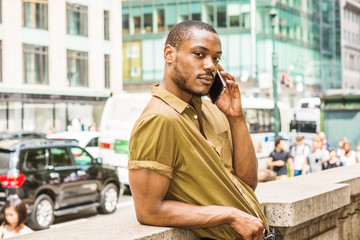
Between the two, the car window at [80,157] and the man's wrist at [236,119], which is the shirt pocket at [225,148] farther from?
the car window at [80,157]

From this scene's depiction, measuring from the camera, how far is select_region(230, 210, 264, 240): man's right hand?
2.35m

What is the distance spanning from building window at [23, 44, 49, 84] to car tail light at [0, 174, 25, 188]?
30.1m

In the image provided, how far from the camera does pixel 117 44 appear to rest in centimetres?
4753

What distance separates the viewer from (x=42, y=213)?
1138 centimetres

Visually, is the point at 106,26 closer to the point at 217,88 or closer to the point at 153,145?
the point at 217,88

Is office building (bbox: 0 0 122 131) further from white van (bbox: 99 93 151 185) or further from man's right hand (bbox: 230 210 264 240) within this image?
man's right hand (bbox: 230 210 264 240)

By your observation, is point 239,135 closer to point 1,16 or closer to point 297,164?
point 297,164

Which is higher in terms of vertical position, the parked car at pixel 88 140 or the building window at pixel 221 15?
the building window at pixel 221 15

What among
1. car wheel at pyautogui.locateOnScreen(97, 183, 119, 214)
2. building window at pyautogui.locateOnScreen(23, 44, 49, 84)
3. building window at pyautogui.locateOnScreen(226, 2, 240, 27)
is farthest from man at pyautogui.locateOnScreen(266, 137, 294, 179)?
building window at pyautogui.locateOnScreen(226, 2, 240, 27)

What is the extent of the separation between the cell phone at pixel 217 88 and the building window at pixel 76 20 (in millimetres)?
41842

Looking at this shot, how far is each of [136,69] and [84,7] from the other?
9.19m

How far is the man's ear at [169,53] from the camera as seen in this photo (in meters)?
2.44

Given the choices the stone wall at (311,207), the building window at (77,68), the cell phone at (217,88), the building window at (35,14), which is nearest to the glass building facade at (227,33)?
the building window at (77,68)

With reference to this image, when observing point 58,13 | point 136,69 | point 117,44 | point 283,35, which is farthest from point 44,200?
point 283,35
